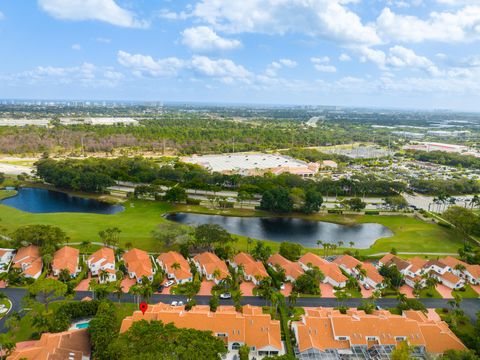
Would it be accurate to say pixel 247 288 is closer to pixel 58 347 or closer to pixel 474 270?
pixel 58 347

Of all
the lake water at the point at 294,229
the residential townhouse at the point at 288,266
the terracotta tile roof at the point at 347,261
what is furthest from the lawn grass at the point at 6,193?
the terracotta tile roof at the point at 347,261

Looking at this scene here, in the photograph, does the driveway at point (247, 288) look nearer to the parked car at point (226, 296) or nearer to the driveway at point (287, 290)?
the parked car at point (226, 296)

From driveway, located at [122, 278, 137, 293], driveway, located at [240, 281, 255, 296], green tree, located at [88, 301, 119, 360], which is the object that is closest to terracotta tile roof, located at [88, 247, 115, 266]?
driveway, located at [122, 278, 137, 293]

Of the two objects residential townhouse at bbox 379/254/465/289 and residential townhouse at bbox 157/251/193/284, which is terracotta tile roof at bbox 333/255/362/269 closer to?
residential townhouse at bbox 379/254/465/289

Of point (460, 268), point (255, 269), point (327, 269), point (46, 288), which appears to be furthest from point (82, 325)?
point (460, 268)

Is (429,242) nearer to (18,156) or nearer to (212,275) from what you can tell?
(212,275)

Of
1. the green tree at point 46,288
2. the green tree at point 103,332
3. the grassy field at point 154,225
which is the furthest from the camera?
the grassy field at point 154,225
